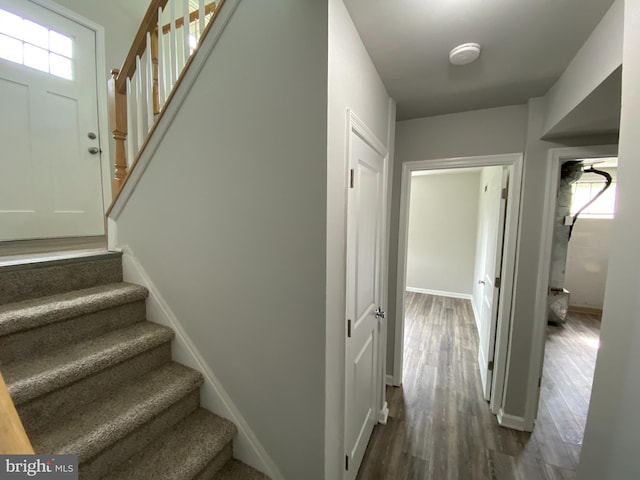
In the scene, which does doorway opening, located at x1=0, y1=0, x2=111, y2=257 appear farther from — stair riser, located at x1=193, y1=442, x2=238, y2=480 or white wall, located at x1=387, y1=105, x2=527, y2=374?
white wall, located at x1=387, y1=105, x2=527, y2=374

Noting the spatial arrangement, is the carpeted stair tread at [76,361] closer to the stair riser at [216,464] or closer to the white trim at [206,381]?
the white trim at [206,381]

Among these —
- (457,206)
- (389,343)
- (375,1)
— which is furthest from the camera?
(457,206)

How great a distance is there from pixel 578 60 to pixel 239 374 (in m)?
2.35

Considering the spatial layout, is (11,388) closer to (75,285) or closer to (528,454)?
(75,285)

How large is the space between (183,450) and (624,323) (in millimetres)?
1704

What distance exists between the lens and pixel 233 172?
4.15ft

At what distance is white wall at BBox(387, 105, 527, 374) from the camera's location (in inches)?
80.2

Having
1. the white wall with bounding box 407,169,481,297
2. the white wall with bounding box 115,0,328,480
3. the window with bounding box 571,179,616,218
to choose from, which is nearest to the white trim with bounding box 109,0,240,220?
the white wall with bounding box 115,0,328,480

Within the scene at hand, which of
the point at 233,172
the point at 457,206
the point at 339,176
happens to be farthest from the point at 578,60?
the point at 457,206

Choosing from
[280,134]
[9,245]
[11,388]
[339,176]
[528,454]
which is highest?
[280,134]

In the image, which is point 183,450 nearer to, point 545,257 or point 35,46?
point 545,257

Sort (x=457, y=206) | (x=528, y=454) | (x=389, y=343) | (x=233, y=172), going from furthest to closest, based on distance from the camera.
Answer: (x=457, y=206), (x=389, y=343), (x=528, y=454), (x=233, y=172)

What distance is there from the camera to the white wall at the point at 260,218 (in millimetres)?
1083

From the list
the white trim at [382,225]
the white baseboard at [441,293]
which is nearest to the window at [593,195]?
the white baseboard at [441,293]
